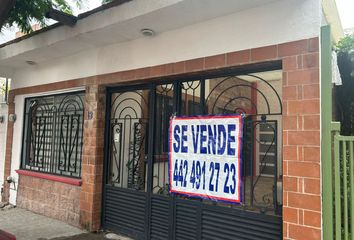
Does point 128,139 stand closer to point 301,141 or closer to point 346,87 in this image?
point 301,141

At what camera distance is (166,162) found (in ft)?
16.0

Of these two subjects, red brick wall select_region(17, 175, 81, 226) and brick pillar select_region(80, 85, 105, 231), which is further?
red brick wall select_region(17, 175, 81, 226)

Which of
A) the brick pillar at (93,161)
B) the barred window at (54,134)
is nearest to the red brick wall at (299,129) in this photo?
the brick pillar at (93,161)

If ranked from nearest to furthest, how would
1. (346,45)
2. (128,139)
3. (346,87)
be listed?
(346,45) → (346,87) → (128,139)

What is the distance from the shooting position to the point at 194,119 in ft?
14.3

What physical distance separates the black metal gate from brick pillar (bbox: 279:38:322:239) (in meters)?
0.32

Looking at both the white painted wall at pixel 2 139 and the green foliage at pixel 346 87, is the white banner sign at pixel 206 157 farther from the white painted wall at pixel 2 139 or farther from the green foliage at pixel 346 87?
the white painted wall at pixel 2 139

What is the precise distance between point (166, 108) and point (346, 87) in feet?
9.39

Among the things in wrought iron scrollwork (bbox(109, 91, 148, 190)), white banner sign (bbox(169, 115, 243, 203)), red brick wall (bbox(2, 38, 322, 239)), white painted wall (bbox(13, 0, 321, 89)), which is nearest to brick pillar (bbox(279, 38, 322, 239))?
red brick wall (bbox(2, 38, 322, 239))

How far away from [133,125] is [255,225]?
2.66 metres

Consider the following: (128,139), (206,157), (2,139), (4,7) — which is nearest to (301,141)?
(206,157)

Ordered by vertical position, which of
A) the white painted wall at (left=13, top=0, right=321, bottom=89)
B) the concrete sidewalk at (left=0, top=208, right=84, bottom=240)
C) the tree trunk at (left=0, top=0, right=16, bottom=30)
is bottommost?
the concrete sidewalk at (left=0, top=208, right=84, bottom=240)

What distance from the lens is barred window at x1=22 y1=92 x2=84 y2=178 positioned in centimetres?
627

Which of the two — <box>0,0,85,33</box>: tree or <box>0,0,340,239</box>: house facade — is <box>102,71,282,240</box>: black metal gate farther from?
<box>0,0,85,33</box>: tree
